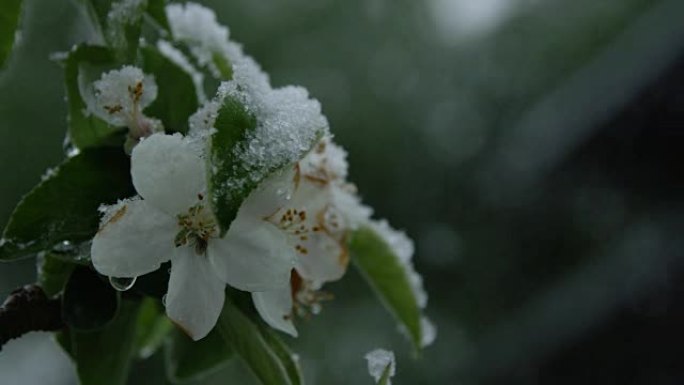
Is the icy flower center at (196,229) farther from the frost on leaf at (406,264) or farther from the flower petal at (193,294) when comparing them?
the frost on leaf at (406,264)

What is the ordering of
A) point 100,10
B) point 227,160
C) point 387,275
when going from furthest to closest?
point 387,275, point 100,10, point 227,160

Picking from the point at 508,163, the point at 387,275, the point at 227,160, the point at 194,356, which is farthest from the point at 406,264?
the point at 508,163

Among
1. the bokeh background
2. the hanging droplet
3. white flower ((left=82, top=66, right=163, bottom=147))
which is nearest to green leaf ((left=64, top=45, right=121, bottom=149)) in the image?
white flower ((left=82, top=66, right=163, bottom=147))

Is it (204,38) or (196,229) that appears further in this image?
(204,38)

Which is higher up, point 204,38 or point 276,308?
point 204,38

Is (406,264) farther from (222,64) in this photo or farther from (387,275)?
(222,64)

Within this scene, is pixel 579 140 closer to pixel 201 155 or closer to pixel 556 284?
pixel 556 284

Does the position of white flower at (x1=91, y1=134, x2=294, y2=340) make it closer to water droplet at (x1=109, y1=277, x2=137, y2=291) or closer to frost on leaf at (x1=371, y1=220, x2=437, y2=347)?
water droplet at (x1=109, y1=277, x2=137, y2=291)
